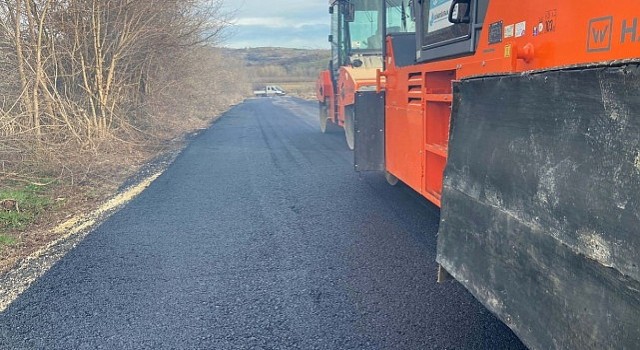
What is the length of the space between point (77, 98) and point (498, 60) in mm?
9256

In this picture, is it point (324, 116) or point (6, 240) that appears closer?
point (6, 240)

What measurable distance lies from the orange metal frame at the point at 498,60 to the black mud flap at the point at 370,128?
0.64 feet

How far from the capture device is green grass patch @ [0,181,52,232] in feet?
16.0

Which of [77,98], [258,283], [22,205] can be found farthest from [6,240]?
[77,98]

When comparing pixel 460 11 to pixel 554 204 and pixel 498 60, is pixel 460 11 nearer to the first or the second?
pixel 498 60

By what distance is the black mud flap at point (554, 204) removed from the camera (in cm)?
157

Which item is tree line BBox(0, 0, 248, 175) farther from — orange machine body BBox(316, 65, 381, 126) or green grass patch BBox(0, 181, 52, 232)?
orange machine body BBox(316, 65, 381, 126)

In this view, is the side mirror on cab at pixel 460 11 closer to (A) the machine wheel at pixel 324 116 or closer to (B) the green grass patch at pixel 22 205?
(B) the green grass patch at pixel 22 205

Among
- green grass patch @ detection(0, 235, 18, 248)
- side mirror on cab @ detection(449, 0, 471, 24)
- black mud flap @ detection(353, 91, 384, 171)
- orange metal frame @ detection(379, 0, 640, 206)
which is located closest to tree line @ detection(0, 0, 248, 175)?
green grass patch @ detection(0, 235, 18, 248)

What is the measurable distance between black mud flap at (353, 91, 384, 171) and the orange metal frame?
194 mm

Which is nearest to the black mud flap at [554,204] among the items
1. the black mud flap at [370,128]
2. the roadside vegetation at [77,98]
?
the black mud flap at [370,128]

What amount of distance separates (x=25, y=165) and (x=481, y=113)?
641 cm

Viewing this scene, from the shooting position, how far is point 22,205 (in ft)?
17.8

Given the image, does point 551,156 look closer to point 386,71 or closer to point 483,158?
point 483,158
